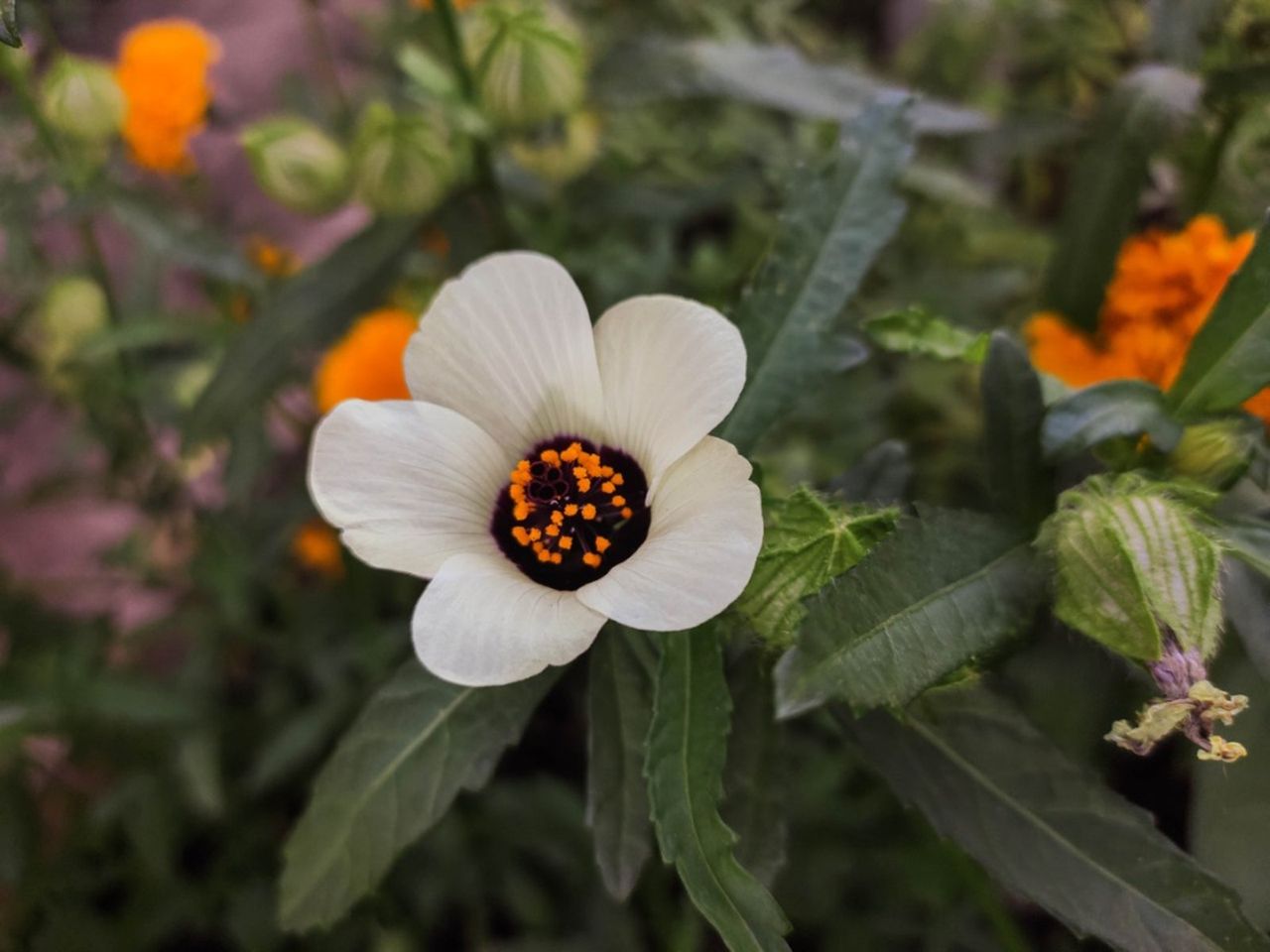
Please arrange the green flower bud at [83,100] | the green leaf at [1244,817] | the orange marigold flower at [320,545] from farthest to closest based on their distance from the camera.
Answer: the orange marigold flower at [320,545]
the green flower bud at [83,100]
the green leaf at [1244,817]

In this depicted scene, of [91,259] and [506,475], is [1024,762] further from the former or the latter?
[91,259]

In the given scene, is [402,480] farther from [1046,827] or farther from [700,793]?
[1046,827]

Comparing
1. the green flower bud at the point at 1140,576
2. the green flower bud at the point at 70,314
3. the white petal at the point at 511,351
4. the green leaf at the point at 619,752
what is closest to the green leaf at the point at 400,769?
the green leaf at the point at 619,752

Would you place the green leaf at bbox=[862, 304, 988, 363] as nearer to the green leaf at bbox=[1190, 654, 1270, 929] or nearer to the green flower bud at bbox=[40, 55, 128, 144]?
the green leaf at bbox=[1190, 654, 1270, 929]

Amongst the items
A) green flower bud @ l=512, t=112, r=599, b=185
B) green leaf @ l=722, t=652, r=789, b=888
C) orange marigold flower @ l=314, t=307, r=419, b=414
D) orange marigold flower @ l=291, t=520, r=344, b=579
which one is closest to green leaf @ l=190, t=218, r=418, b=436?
orange marigold flower @ l=314, t=307, r=419, b=414

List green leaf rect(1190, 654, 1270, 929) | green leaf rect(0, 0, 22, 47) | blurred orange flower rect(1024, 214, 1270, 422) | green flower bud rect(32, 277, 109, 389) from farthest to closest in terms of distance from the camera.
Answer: green flower bud rect(32, 277, 109, 389) → blurred orange flower rect(1024, 214, 1270, 422) → green leaf rect(1190, 654, 1270, 929) → green leaf rect(0, 0, 22, 47)

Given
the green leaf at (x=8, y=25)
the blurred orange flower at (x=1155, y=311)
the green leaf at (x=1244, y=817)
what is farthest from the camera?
the blurred orange flower at (x=1155, y=311)

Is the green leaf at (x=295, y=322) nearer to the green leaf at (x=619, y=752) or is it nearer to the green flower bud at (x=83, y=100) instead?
the green flower bud at (x=83, y=100)
